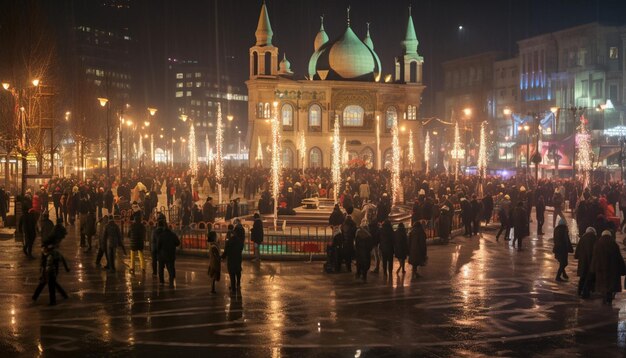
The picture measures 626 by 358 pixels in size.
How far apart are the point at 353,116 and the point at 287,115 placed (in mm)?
7488

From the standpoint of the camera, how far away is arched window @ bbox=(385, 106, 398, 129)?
82.1 m

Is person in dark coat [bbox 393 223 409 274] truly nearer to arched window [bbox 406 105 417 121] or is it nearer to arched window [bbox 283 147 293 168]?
arched window [bbox 283 147 293 168]

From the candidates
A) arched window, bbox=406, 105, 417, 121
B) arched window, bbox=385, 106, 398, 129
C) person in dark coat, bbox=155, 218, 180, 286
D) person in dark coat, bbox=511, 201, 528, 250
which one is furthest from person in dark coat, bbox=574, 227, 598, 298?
arched window, bbox=406, 105, 417, 121

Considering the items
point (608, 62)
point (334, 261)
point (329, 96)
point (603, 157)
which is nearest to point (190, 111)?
point (329, 96)

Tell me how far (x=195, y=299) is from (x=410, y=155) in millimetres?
65793

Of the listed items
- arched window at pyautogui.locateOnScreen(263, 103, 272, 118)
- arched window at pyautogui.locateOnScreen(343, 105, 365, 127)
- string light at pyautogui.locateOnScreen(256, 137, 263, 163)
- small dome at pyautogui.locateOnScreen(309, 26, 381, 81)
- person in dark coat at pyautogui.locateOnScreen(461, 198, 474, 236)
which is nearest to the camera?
person in dark coat at pyautogui.locateOnScreen(461, 198, 474, 236)

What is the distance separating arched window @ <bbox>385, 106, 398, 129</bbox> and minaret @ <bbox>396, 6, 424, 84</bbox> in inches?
146

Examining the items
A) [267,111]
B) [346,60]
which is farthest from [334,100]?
[267,111]

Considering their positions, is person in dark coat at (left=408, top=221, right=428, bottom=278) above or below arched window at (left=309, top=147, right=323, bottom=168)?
below

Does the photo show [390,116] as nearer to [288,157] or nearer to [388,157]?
[388,157]

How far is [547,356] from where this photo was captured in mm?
10320

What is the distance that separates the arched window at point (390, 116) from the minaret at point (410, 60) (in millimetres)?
3696

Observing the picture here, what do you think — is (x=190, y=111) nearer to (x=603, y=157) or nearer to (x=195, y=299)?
(x=603, y=157)

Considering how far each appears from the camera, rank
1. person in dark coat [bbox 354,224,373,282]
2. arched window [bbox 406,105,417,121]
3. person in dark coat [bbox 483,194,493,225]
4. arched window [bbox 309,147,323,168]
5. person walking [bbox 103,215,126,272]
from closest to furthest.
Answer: person in dark coat [bbox 354,224,373,282] < person walking [bbox 103,215,126,272] < person in dark coat [bbox 483,194,493,225] < arched window [bbox 309,147,323,168] < arched window [bbox 406,105,417,121]
